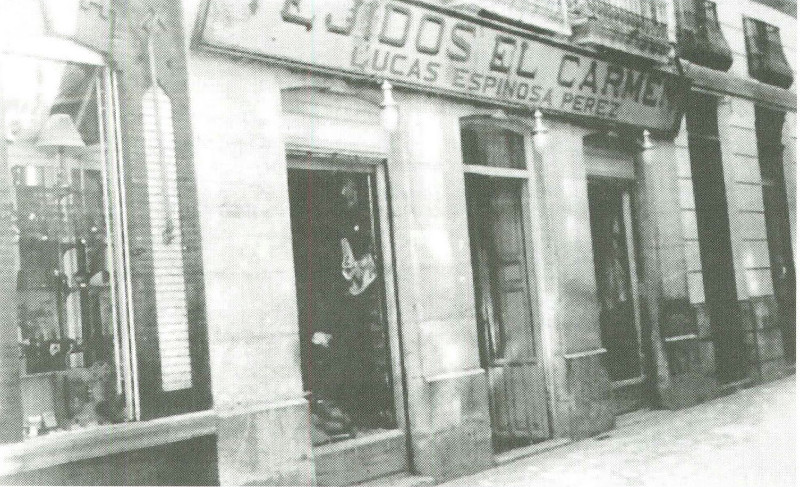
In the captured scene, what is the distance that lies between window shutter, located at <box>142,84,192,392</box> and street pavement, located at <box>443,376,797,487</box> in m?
3.22

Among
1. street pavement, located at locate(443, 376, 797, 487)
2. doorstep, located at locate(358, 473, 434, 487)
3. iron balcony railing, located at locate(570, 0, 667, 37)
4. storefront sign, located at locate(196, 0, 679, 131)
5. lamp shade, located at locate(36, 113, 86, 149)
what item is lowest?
street pavement, located at locate(443, 376, 797, 487)

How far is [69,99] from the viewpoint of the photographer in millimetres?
6277

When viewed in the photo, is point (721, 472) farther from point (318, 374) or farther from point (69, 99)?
point (69, 99)

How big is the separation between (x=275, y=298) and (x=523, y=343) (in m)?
3.97

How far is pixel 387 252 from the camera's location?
8.57 meters

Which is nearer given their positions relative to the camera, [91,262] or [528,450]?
[91,262]

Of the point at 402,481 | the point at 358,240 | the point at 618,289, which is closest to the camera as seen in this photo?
the point at 402,481

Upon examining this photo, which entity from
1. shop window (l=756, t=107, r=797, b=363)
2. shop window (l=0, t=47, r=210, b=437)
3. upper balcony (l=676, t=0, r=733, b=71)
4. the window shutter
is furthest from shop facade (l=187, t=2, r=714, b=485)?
shop window (l=756, t=107, r=797, b=363)

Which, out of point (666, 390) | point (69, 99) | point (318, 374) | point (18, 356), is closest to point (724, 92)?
point (666, 390)

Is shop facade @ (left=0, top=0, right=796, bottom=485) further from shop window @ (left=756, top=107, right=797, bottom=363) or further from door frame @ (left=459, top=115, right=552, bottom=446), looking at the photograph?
shop window @ (left=756, top=107, right=797, bottom=363)

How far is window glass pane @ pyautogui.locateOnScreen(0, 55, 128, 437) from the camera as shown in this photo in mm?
5918

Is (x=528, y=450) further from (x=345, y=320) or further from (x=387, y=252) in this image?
(x=387, y=252)

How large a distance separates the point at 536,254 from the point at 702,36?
215 inches

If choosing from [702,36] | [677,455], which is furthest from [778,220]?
[677,455]
